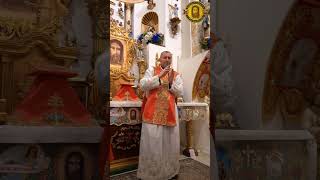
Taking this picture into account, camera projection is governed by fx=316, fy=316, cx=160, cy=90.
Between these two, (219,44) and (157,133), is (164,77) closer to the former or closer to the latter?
(157,133)

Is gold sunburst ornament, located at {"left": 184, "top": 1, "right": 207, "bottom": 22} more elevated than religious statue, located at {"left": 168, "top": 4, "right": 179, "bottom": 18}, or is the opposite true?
religious statue, located at {"left": 168, "top": 4, "right": 179, "bottom": 18}

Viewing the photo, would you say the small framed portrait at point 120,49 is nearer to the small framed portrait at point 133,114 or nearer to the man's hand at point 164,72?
the small framed portrait at point 133,114

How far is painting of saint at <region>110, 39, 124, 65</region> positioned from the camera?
18.8 ft

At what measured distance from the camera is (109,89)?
226 centimetres

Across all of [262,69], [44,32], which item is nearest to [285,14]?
[262,69]

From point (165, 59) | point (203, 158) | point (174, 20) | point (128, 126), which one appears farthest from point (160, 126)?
point (174, 20)

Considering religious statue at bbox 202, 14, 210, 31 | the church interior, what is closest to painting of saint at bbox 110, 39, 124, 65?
religious statue at bbox 202, 14, 210, 31

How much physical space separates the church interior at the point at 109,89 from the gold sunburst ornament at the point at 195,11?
11.7 feet

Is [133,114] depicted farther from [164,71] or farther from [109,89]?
[109,89]

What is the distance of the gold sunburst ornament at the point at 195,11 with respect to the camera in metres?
5.74

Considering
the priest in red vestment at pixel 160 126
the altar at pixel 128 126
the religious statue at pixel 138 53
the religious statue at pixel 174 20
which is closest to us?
the priest in red vestment at pixel 160 126

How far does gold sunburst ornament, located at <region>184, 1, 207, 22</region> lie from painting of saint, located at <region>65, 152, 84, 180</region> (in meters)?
4.14

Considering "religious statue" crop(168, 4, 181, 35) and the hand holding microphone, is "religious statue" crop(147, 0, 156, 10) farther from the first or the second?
the hand holding microphone

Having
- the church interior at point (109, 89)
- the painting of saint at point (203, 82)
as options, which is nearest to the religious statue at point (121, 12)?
the painting of saint at point (203, 82)
